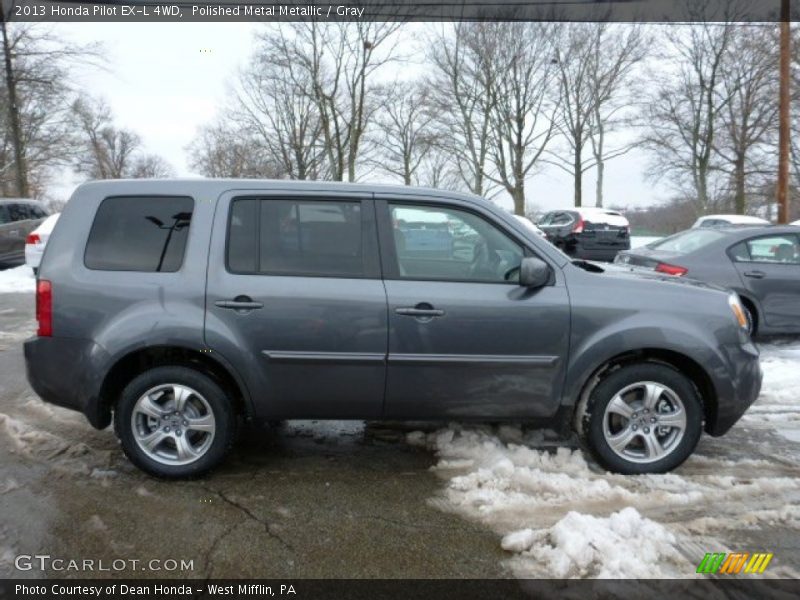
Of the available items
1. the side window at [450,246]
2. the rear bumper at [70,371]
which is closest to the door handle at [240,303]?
the rear bumper at [70,371]

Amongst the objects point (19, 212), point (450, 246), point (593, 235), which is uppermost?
point (19, 212)

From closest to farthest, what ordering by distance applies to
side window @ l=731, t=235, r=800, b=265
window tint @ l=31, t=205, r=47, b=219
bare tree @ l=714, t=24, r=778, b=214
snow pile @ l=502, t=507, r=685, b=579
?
snow pile @ l=502, t=507, r=685, b=579 < side window @ l=731, t=235, r=800, b=265 < window tint @ l=31, t=205, r=47, b=219 < bare tree @ l=714, t=24, r=778, b=214

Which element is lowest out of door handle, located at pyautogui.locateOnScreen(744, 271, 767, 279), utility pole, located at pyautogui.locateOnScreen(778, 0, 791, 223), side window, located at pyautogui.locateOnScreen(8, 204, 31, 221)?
door handle, located at pyautogui.locateOnScreen(744, 271, 767, 279)

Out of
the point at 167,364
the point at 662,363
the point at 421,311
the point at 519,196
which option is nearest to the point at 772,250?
the point at 662,363

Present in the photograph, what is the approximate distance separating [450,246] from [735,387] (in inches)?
78.1

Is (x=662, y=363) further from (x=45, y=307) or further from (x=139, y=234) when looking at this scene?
(x=45, y=307)

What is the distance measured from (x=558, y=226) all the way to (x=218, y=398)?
15.6 metres

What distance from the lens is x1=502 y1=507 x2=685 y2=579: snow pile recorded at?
268 centimetres

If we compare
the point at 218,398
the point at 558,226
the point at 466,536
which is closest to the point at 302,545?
the point at 466,536

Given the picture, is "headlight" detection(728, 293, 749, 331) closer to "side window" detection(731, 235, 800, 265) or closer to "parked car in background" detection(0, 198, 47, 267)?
"side window" detection(731, 235, 800, 265)

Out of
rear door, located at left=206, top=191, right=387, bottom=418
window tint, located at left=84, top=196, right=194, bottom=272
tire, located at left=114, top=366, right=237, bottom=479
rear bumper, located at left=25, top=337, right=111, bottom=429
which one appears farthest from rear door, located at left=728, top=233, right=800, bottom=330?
rear bumper, located at left=25, top=337, right=111, bottom=429

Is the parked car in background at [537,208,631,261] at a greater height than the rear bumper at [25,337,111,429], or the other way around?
the parked car in background at [537,208,631,261]

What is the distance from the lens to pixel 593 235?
1694 cm

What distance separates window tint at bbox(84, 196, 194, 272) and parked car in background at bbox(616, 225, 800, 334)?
5199 millimetres
